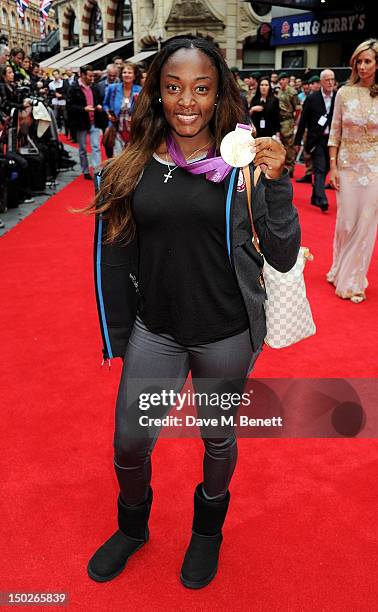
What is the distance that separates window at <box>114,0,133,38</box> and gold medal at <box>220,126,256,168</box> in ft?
116

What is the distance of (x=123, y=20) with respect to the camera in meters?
34.5

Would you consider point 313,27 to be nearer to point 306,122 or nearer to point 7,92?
point 306,122

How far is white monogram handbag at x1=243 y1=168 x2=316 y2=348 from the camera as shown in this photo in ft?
6.20

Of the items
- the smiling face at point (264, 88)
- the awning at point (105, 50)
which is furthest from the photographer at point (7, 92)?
the awning at point (105, 50)

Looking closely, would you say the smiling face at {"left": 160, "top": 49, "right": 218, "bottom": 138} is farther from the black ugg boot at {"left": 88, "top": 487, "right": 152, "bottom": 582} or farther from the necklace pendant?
the black ugg boot at {"left": 88, "top": 487, "right": 152, "bottom": 582}

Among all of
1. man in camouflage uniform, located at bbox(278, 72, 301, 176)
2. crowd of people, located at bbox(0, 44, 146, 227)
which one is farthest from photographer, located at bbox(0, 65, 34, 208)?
man in camouflage uniform, located at bbox(278, 72, 301, 176)

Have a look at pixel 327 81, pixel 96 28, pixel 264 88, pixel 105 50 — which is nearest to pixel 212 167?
pixel 327 81

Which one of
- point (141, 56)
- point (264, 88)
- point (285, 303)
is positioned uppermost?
point (141, 56)

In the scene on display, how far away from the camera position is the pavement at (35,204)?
7.87 metres

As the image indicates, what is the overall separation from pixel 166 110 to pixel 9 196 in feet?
24.3

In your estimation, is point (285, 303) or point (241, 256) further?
point (285, 303)

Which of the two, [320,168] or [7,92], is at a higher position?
[7,92]

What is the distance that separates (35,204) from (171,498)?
7324mm

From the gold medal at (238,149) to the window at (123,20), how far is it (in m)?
35.5
